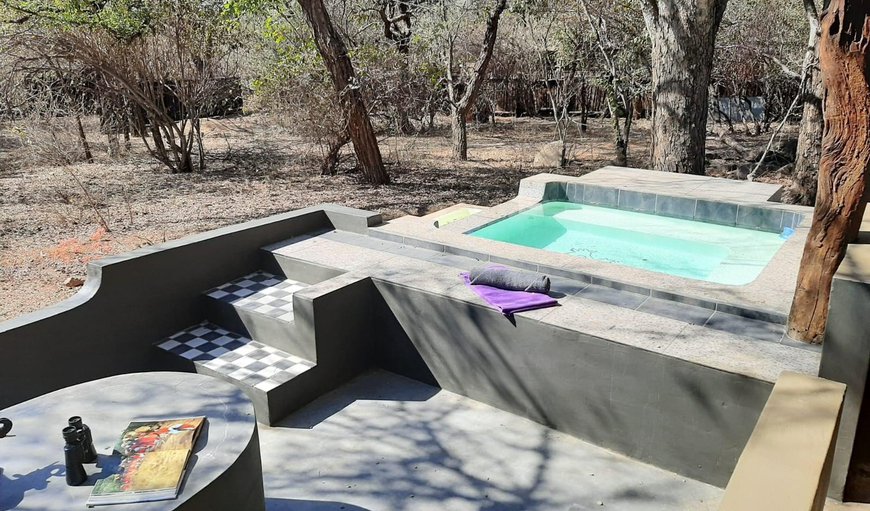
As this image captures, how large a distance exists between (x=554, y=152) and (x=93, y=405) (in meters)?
8.82

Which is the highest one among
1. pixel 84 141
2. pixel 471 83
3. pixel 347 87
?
pixel 471 83

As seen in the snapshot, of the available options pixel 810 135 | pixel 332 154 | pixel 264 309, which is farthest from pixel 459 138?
pixel 264 309

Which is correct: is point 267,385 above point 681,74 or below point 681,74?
below

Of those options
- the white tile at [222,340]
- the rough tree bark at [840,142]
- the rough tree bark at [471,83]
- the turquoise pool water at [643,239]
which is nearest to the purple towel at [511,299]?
the rough tree bark at [840,142]

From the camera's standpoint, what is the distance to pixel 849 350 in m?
2.67

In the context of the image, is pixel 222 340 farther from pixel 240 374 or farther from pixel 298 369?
pixel 298 369

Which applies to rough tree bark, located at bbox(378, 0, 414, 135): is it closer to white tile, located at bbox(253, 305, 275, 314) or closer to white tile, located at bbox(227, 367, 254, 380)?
white tile, located at bbox(253, 305, 275, 314)

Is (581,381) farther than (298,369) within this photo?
No

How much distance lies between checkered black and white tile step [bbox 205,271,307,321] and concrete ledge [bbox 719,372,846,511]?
3.04 meters

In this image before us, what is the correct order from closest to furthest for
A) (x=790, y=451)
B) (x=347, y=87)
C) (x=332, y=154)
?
(x=790, y=451), (x=347, y=87), (x=332, y=154)

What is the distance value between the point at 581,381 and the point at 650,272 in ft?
3.93

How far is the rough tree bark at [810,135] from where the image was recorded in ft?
25.0

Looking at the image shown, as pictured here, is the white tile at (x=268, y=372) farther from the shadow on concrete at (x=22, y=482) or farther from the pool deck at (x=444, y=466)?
the shadow on concrete at (x=22, y=482)

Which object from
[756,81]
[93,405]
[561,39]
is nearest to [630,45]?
[561,39]
